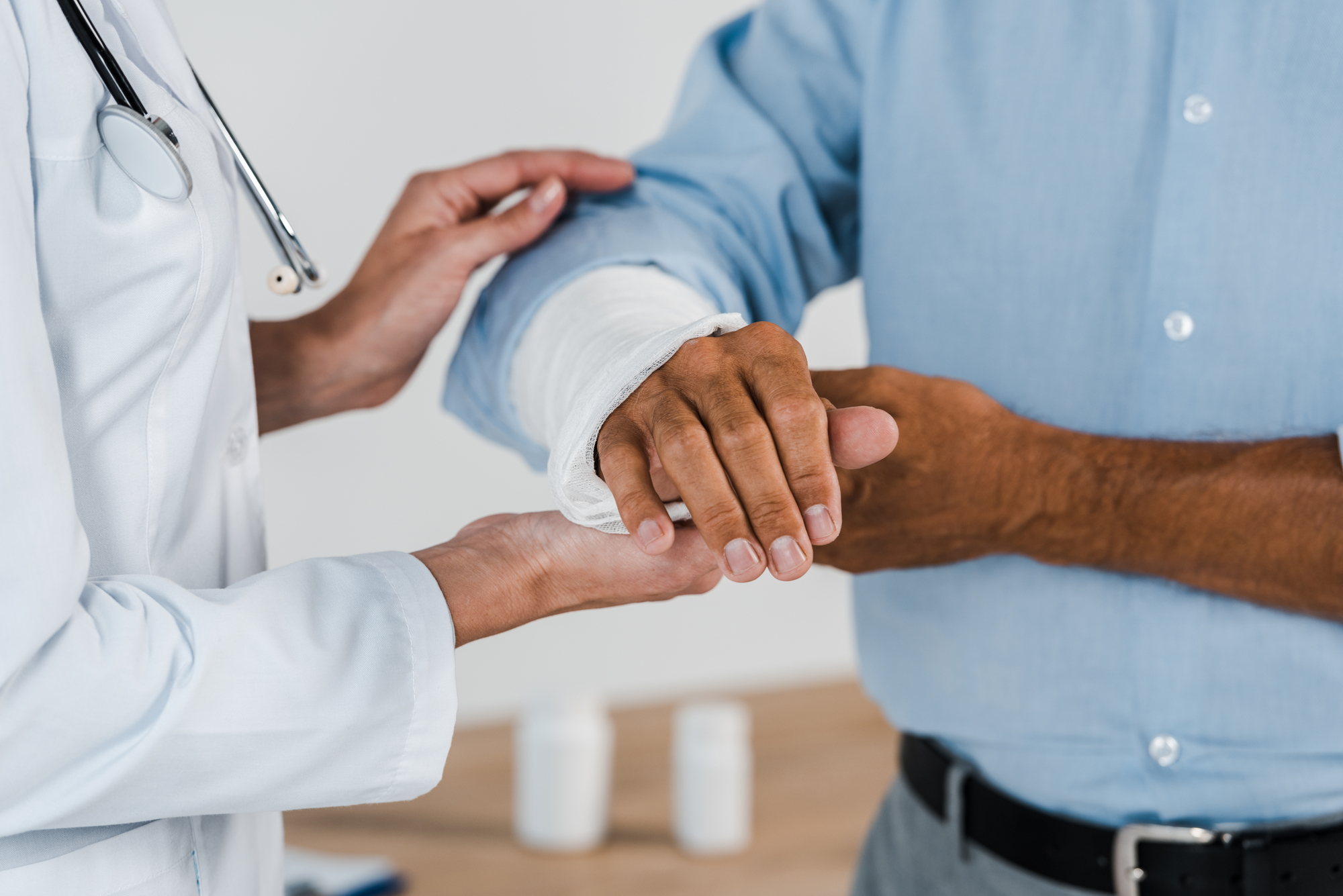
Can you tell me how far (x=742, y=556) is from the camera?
385mm

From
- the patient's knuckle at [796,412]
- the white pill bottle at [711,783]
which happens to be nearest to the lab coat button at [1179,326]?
the patient's knuckle at [796,412]

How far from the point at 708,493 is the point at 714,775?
897 mm

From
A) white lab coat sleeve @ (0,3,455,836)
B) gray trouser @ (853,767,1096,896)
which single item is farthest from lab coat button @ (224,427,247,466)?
gray trouser @ (853,767,1096,896)

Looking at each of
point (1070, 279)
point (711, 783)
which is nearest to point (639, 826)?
point (711, 783)

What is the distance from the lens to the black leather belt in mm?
599

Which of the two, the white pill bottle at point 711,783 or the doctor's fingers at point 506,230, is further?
the white pill bottle at point 711,783

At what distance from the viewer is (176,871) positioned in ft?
1.55

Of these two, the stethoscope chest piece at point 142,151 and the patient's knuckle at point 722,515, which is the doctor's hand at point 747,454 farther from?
the stethoscope chest piece at point 142,151

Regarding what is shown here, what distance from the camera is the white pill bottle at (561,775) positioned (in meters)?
1.20

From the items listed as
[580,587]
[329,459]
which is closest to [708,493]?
[580,587]

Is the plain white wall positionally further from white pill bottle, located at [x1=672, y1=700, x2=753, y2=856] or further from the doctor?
the doctor

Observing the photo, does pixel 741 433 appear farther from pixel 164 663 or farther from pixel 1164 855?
pixel 1164 855

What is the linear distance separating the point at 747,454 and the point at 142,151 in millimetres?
254

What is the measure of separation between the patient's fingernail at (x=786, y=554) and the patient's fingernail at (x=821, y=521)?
0.02 m
